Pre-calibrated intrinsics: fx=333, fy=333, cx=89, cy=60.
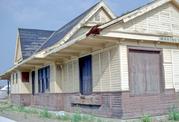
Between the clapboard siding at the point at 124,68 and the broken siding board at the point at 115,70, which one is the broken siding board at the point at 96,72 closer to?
the broken siding board at the point at 115,70

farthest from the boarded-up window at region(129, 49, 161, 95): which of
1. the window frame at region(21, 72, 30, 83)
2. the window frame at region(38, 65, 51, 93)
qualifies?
the window frame at region(21, 72, 30, 83)

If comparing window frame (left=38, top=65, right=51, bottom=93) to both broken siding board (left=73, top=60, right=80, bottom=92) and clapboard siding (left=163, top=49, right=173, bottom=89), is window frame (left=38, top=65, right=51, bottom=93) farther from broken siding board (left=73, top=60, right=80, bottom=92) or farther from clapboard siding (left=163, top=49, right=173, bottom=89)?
clapboard siding (left=163, top=49, right=173, bottom=89)

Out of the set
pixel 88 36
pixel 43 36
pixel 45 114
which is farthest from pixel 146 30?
pixel 43 36

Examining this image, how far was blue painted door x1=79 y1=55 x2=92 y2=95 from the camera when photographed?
16.7m

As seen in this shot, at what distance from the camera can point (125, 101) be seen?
13547mm

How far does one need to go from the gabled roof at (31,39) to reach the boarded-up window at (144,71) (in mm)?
16822

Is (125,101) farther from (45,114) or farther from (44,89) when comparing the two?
(44,89)

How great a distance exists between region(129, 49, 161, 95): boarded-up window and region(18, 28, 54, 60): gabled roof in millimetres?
16822

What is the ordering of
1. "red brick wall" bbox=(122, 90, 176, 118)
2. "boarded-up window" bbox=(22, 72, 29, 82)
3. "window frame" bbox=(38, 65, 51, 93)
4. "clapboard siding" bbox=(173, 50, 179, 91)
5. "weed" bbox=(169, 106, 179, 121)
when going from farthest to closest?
"boarded-up window" bbox=(22, 72, 29, 82)
"window frame" bbox=(38, 65, 51, 93)
"clapboard siding" bbox=(173, 50, 179, 91)
"red brick wall" bbox=(122, 90, 176, 118)
"weed" bbox=(169, 106, 179, 121)

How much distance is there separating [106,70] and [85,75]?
2.70m

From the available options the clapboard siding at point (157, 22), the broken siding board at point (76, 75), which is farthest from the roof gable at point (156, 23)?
the broken siding board at point (76, 75)

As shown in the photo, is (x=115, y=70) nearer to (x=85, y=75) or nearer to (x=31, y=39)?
(x=85, y=75)

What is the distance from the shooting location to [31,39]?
3180 centimetres

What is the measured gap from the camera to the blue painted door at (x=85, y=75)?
16.7 meters
